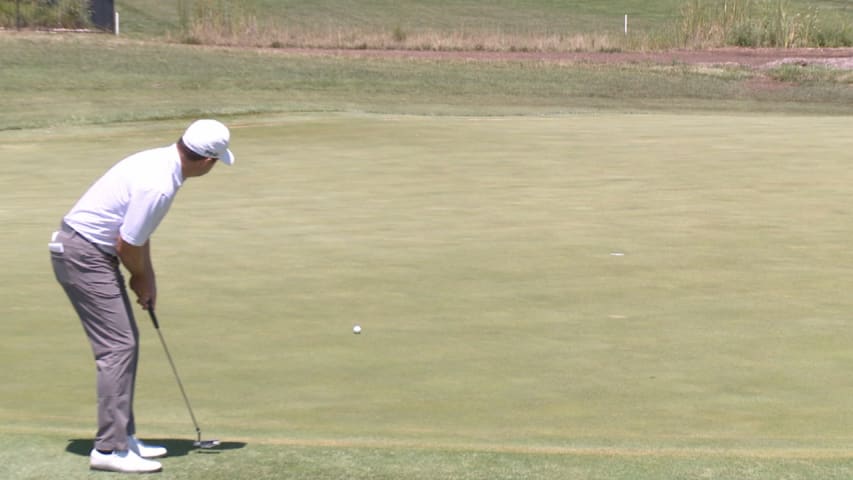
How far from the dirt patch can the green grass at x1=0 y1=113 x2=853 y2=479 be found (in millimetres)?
17347

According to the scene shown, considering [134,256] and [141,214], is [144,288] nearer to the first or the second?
[134,256]

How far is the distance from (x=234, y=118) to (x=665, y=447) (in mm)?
17119

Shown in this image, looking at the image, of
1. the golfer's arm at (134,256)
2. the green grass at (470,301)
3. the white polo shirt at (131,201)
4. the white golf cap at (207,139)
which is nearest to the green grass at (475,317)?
the green grass at (470,301)

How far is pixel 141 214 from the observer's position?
662cm

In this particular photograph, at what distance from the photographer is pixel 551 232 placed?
13336 millimetres

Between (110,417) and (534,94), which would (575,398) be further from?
(534,94)

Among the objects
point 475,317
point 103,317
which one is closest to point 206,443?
point 103,317

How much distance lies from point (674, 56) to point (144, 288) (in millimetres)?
31536

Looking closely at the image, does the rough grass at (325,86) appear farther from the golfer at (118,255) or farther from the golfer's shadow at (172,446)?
the golfer at (118,255)

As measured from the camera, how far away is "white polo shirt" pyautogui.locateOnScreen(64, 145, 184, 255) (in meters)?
6.61

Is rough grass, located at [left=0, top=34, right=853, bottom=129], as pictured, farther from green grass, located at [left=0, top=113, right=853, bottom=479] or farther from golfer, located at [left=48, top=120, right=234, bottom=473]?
golfer, located at [left=48, top=120, right=234, bottom=473]

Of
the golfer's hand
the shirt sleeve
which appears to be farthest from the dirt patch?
the shirt sleeve

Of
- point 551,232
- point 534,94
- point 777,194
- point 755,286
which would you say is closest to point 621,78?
point 534,94

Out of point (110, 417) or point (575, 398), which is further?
point (575, 398)
